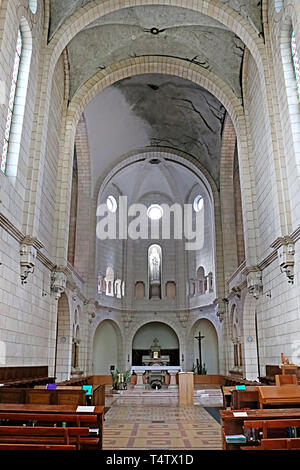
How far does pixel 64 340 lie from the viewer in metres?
16.0

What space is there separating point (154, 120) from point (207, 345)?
14.1m

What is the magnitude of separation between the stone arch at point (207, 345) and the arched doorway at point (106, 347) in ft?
15.3

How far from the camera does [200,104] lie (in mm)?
20000

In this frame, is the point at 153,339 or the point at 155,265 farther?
the point at 155,265

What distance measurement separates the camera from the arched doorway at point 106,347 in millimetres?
25609

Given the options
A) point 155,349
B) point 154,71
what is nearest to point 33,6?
point 154,71

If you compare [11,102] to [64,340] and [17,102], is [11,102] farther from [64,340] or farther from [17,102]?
[64,340]

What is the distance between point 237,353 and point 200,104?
11704 mm

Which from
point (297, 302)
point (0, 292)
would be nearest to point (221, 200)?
point (297, 302)

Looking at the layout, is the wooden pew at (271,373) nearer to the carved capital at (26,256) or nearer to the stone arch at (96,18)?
the carved capital at (26,256)

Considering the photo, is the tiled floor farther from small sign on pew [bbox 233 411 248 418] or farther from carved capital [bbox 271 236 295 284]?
carved capital [bbox 271 236 295 284]

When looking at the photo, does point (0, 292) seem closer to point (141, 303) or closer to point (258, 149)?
point (258, 149)

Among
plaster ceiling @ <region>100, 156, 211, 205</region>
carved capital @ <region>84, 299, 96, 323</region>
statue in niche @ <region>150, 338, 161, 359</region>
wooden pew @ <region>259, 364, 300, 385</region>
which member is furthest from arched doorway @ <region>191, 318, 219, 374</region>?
wooden pew @ <region>259, 364, 300, 385</region>

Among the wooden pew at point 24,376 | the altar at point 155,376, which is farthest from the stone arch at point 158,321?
the wooden pew at point 24,376
